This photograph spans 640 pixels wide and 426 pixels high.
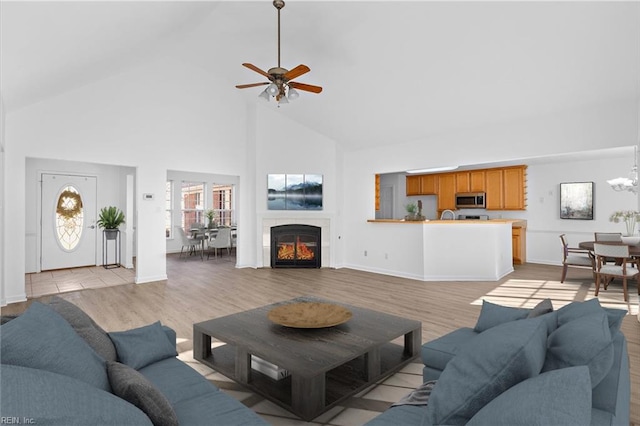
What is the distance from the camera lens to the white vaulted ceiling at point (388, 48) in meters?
3.13

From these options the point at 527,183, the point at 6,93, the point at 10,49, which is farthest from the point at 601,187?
the point at 6,93

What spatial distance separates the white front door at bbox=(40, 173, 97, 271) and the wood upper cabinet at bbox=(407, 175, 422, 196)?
7.78m

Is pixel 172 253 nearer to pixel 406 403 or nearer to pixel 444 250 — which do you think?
pixel 444 250

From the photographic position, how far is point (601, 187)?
7199mm

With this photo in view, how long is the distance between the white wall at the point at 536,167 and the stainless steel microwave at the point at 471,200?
808mm

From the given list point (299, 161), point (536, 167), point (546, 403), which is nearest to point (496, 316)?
point (546, 403)

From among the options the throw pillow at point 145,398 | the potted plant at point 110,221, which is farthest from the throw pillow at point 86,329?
the potted plant at point 110,221

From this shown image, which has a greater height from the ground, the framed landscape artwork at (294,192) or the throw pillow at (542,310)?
the framed landscape artwork at (294,192)

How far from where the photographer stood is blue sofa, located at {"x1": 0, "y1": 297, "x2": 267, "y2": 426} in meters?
0.83

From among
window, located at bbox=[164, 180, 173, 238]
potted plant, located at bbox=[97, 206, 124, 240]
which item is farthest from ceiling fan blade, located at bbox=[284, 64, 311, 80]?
window, located at bbox=[164, 180, 173, 238]

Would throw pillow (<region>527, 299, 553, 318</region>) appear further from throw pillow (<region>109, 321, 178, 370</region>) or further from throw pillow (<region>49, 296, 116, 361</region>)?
throw pillow (<region>49, 296, 116, 361</region>)

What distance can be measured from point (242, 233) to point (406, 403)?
6321mm

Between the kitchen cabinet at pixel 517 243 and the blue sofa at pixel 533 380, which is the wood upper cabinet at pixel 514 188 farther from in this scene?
the blue sofa at pixel 533 380

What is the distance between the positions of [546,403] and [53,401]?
4.13 ft
